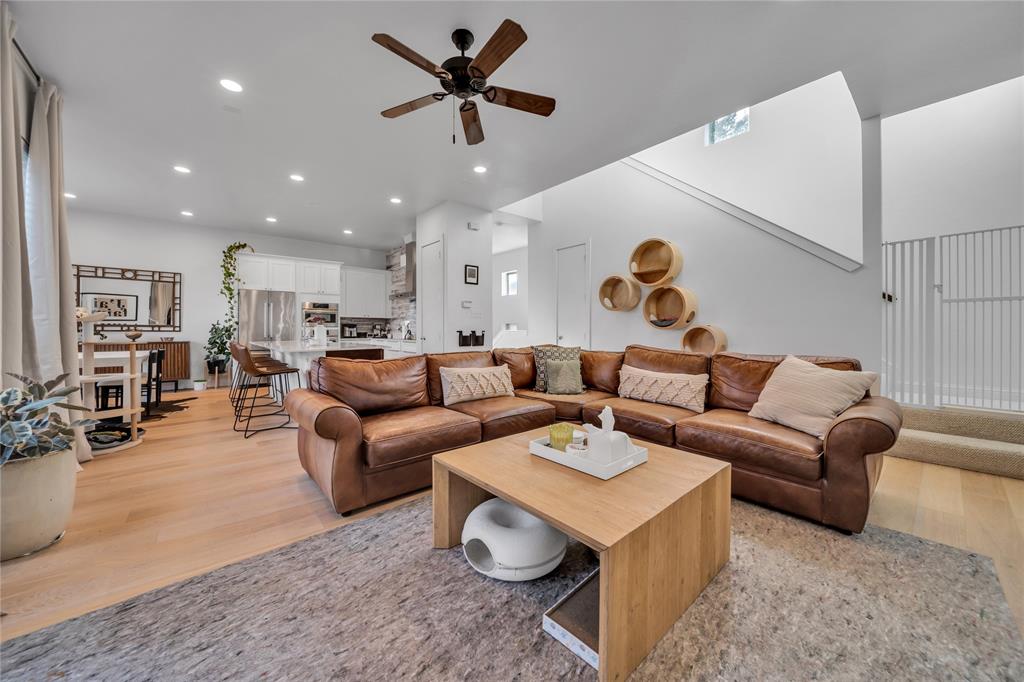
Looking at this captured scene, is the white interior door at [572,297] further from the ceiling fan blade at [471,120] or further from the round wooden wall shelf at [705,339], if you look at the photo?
the ceiling fan blade at [471,120]

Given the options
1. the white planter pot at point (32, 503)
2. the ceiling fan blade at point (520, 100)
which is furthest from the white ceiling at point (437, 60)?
the white planter pot at point (32, 503)

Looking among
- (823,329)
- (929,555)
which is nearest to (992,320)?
(823,329)

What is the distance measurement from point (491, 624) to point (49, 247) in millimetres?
3631

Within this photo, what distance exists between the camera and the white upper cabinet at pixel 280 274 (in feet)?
21.6

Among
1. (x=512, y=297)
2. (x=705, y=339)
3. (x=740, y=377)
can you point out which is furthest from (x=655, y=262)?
(x=512, y=297)

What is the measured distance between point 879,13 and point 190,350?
8589 millimetres

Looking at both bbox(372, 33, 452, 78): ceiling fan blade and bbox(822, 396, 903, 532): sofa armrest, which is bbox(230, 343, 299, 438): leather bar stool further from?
bbox(822, 396, 903, 532): sofa armrest

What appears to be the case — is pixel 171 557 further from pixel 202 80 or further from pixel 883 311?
pixel 883 311

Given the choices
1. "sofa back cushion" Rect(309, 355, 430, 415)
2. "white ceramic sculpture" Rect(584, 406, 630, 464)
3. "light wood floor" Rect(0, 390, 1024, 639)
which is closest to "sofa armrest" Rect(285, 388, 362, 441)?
"sofa back cushion" Rect(309, 355, 430, 415)

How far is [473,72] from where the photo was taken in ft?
6.79

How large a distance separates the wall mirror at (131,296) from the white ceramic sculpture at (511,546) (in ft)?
22.7

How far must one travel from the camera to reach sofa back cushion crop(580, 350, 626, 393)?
358 centimetres

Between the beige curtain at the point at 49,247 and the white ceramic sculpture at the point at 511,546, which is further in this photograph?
the beige curtain at the point at 49,247

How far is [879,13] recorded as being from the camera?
2.11m
